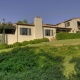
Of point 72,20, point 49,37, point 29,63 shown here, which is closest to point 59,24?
point 72,20

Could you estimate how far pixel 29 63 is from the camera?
53.3ft

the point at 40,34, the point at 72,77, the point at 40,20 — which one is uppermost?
the point at 40,20

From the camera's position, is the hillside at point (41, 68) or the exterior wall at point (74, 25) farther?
the exterior wall at point (74, 25)

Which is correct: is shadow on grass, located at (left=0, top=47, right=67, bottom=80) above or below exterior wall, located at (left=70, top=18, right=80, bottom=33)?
below

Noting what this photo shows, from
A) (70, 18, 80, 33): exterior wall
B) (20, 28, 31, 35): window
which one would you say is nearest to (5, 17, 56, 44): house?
(20, 28, 31, 35): window

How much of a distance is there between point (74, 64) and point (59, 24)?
42650 mm

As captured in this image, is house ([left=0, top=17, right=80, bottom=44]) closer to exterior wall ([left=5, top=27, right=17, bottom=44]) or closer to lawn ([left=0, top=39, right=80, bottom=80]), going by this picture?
exterior wall ([left=5, top=27, right=17, bottom=44])

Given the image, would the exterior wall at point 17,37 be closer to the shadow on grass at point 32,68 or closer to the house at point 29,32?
the house at point 29,32

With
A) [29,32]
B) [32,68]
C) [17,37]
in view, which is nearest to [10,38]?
[17,37]

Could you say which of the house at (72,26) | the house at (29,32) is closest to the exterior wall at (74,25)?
the house at (72,26)

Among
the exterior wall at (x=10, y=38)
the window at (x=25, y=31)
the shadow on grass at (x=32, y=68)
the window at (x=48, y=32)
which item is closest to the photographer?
the shadow on grass at (x=32, y=68)

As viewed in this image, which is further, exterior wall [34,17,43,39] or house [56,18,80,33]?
house [56,18,80,33]

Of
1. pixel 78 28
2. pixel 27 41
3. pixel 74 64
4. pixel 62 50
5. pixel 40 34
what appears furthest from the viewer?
pixel 78 28

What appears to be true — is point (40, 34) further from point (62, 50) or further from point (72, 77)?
point (72, 77)
